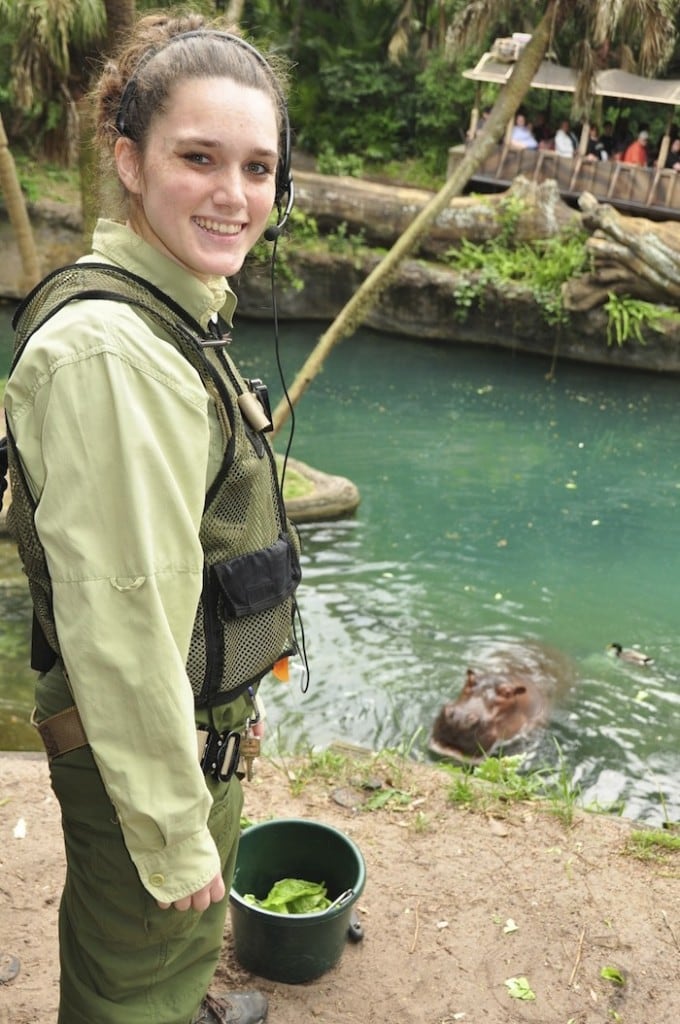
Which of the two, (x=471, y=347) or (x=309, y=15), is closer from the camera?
(x=471, y=347)

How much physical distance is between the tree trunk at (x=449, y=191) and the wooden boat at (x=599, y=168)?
980cm

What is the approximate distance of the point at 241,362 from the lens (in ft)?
54.9

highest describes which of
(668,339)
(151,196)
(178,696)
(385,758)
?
(151,196)

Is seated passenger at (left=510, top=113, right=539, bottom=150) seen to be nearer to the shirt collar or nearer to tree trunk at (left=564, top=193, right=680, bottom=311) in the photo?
tree trunk at (left=564, top=193, right=680, bottom=311)

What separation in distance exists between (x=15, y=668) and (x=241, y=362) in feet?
33.9

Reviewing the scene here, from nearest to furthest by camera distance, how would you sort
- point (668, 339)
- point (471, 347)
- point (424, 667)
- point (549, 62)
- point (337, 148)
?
point (424, 667), point (668, 339), point (471, 347), point (549, 62), point (337, 148)

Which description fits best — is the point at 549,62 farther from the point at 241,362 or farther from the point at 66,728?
the point at 66,728

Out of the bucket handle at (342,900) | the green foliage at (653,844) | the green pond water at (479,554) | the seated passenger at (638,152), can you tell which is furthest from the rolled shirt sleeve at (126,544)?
the seated passenger at (638,152)

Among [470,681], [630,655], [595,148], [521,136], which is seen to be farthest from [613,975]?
[595,148]

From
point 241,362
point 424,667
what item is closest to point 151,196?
point 424,667

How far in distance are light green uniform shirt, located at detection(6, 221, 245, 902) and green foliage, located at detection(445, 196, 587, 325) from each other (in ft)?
52.0

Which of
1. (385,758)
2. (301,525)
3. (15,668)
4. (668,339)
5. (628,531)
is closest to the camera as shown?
(385,758)

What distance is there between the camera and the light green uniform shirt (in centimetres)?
173

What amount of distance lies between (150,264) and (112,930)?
4.43 feet
